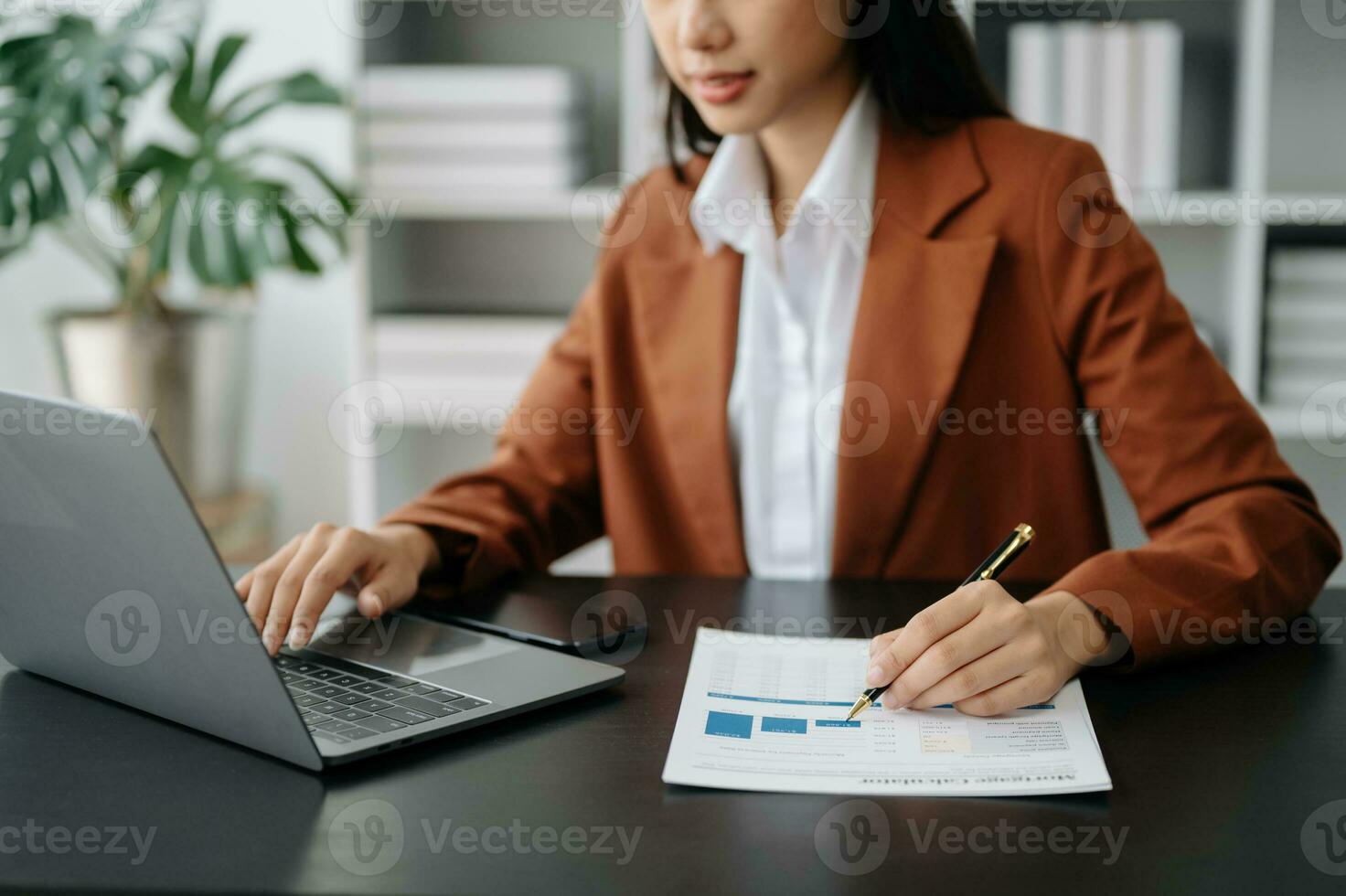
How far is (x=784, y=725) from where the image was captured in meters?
0.79

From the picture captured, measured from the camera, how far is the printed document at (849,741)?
2.31 ft

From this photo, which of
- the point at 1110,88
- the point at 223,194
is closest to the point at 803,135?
the point at 1110,88

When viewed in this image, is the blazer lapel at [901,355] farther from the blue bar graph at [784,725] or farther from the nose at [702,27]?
the blue bar graph at [784,725]

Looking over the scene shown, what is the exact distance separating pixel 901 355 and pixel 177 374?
5.65ft

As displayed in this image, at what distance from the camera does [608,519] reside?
1452 mm

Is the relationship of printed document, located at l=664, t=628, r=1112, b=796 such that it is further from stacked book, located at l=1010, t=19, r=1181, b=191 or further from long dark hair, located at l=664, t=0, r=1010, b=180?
stacked book, located at l=1010, t=19, r=1181, b=191

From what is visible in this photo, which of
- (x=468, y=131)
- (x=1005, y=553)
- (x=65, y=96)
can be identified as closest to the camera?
(x=1005, y=553)

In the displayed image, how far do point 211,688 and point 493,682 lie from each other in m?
0.18

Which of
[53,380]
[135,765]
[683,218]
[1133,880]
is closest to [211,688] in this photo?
[135,765]

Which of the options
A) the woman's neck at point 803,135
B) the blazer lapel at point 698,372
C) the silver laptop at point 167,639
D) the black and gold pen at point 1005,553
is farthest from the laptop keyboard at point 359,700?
the woman's neck at point 803,135

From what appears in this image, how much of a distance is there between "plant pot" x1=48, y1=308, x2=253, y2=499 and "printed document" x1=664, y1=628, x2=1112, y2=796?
187 centimetres

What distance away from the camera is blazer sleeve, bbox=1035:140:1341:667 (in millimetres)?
959

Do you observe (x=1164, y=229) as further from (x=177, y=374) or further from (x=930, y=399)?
(x=177, y=374)

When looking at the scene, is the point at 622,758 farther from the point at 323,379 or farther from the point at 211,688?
the point at 323,379
